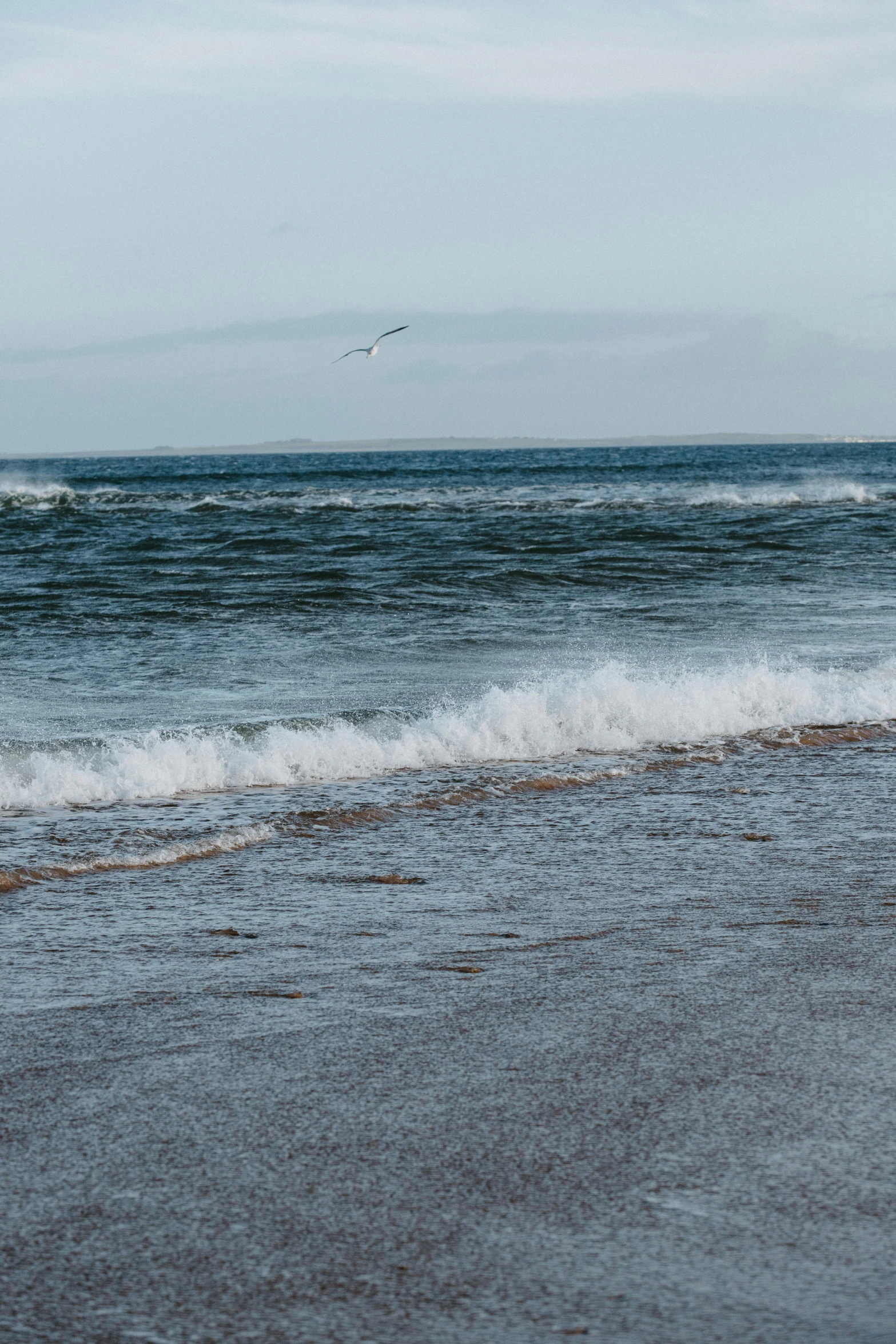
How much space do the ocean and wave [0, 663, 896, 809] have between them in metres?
0.03

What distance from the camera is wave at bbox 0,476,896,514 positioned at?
122 ft

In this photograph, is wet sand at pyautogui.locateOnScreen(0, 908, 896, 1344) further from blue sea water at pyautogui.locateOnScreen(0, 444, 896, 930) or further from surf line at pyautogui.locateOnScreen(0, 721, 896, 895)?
blue sea water at pyautogui.locateOnScreen(0, 444, 896, 930)

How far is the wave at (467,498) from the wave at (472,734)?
25759 mm

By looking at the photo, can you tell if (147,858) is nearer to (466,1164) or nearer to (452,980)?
(452,980)

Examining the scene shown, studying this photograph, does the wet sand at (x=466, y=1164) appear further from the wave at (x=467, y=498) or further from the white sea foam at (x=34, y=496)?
the white sea foam at (x=34, y=496)

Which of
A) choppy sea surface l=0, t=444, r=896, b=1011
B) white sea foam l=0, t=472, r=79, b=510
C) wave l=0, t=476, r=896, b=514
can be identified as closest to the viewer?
choppy sea surface l=0, t=444, r=896, b=1011

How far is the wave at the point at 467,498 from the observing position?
122ft

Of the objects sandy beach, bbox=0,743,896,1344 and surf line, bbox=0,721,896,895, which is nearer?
sandy beach, bbox=0,743,896,1344

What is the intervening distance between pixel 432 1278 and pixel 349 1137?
0.62 meters

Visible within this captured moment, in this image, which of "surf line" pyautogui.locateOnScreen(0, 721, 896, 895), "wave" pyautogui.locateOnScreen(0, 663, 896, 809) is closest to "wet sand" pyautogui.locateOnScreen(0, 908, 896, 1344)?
"surf line" pyautogui.locateOnScreen(0, 721, 896, 895)

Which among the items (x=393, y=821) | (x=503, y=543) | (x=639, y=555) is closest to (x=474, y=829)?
(x=393, y=821)

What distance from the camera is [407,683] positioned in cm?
1042

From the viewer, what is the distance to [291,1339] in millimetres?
2201

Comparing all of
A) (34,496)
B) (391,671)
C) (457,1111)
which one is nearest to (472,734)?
(391,671)
